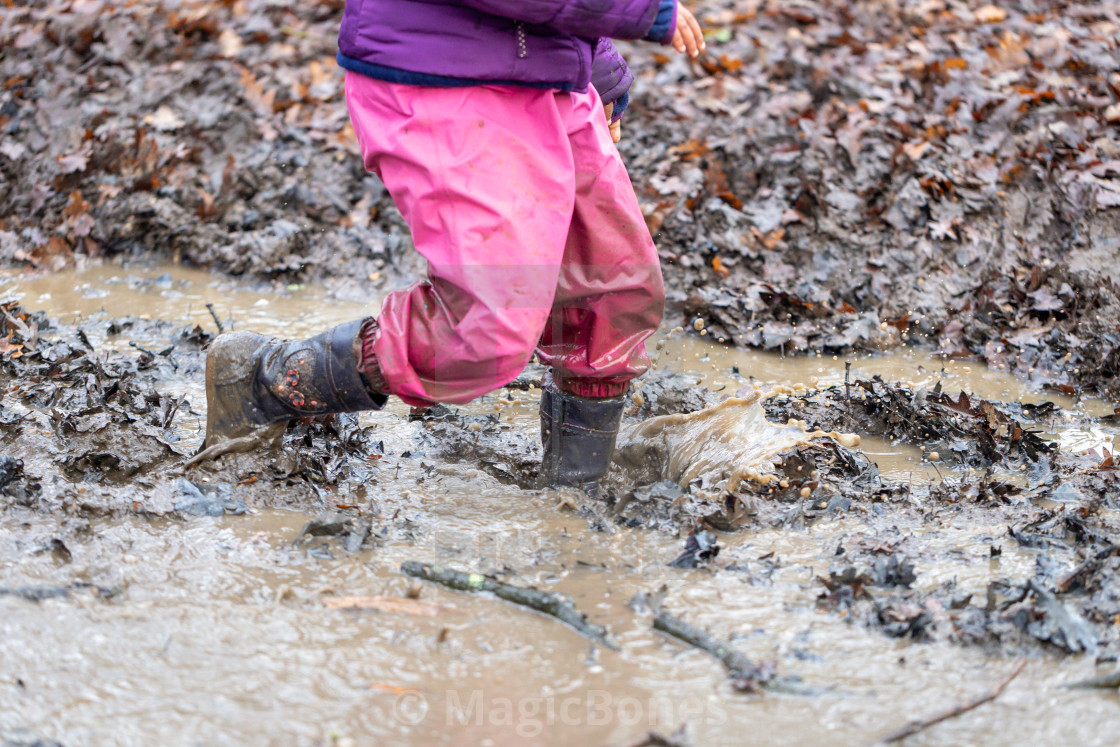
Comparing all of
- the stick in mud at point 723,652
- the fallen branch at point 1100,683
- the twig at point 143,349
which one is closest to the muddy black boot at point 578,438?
the stick in mud at point 723,652

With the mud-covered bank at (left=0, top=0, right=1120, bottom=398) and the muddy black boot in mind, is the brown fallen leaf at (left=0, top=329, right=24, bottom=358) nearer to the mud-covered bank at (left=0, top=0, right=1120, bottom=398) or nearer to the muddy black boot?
the mud-covered bank at (left=0, top=0, right=1120, bottom=398)

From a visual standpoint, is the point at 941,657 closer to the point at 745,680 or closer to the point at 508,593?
the point at 745,680

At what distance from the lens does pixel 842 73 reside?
6203 mm

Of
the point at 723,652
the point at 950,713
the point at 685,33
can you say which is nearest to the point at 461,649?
the point at 723,652

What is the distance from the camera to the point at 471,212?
2.38 m

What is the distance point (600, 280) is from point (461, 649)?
1.19 m

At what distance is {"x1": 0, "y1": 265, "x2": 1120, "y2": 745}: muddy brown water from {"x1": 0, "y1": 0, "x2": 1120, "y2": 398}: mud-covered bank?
222 centimetres

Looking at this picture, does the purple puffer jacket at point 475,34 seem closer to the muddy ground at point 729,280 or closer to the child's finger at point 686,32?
the child's finger at point 686,32

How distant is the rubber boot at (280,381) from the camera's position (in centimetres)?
267

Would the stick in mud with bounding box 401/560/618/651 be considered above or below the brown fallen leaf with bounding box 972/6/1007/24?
below

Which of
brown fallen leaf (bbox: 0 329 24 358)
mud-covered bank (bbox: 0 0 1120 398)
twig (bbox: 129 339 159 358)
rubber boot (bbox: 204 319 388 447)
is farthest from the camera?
mud-covered bank (bbox: 0 0 1120 398)

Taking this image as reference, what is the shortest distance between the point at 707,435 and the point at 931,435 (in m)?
0.90

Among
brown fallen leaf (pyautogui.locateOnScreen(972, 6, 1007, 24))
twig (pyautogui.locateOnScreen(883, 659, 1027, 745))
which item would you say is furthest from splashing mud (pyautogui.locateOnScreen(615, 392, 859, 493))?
brown fallen leaf (pyautogui.locateOnScreen(972, 6, 1007, 24))

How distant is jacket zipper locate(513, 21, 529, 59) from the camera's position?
7.82 feet
